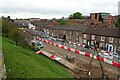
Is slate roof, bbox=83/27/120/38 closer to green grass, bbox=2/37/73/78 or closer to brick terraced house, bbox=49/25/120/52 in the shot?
brick terraced house, bbox=49/25/120/52

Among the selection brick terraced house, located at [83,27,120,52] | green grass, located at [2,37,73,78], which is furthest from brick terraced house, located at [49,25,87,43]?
green grass, located at [2,37,73,78]

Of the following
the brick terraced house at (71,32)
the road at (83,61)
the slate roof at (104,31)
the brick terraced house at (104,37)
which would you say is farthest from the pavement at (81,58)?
the brick terraced house at (71,32)

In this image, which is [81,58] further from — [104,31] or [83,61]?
[104,31]

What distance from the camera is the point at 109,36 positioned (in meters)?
42.2

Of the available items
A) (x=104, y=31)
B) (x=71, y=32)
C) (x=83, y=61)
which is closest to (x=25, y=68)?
(x=83, y=61)

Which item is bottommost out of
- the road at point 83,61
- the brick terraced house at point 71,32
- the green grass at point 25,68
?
the road at point 83,61

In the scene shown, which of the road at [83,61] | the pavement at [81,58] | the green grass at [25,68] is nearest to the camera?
the green grass at [25,68]

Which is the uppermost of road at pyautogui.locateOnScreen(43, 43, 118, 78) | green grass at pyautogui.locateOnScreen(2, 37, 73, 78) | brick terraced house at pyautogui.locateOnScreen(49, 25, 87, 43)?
brick terraced house at pyautogui.locateOnScreen(49, 25, 87, 43)

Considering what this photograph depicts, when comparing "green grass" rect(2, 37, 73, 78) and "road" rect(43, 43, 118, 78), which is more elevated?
"green grass" rect(2, 37, 73, 78)

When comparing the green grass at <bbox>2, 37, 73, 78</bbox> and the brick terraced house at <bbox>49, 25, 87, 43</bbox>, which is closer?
the green grass at <bbox>2, 37, 73, 78</bbox>

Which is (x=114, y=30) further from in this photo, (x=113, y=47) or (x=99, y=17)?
(x=99, y=17)

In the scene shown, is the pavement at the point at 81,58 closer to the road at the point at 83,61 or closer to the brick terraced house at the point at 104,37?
the road at the point at 83,61

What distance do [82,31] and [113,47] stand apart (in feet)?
43.5

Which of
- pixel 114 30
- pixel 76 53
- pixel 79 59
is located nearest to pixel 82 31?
pixel 114 30
